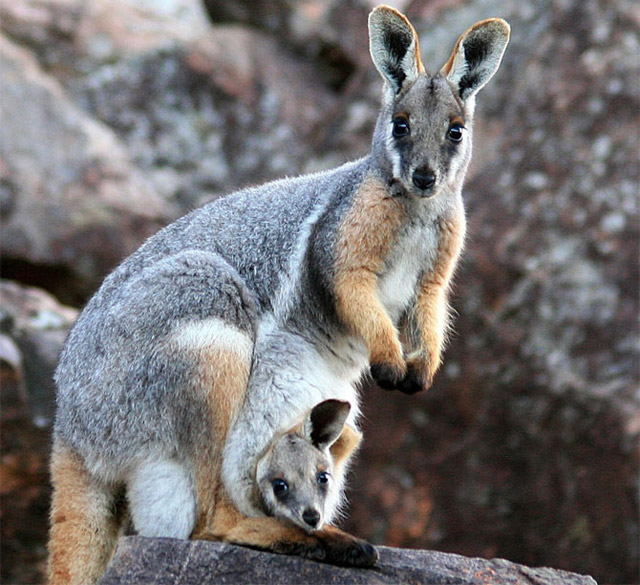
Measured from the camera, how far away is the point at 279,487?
587 centimetres

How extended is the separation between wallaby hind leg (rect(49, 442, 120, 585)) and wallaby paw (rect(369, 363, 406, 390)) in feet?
5.27

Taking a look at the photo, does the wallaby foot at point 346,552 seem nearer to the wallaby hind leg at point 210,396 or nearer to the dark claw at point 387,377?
the wallaby hind leg at point 210,396

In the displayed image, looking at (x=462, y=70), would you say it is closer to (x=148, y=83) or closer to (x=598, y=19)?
(x=598, y=19)

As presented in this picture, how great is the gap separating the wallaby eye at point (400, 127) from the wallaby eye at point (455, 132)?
0.23 meters

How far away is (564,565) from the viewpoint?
10.0 meters

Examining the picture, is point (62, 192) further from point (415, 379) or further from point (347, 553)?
point (347, 553)

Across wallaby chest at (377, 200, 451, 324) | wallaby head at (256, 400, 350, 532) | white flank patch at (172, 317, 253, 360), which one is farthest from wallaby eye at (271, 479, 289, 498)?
wallaby chest at (377, 200, 451, 324)

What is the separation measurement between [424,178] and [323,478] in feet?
5.63

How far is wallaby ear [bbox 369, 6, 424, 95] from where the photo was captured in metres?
6.41

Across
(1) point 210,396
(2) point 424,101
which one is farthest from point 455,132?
(1) point 210,396

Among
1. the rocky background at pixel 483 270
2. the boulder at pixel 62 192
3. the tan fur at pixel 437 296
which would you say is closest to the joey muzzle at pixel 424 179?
the tan fur at pixel 437 296

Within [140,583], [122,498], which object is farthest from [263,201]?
[140,583]

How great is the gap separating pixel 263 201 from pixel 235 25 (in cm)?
876

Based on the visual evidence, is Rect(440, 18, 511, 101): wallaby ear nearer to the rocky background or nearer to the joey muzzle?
the joey muzzle
